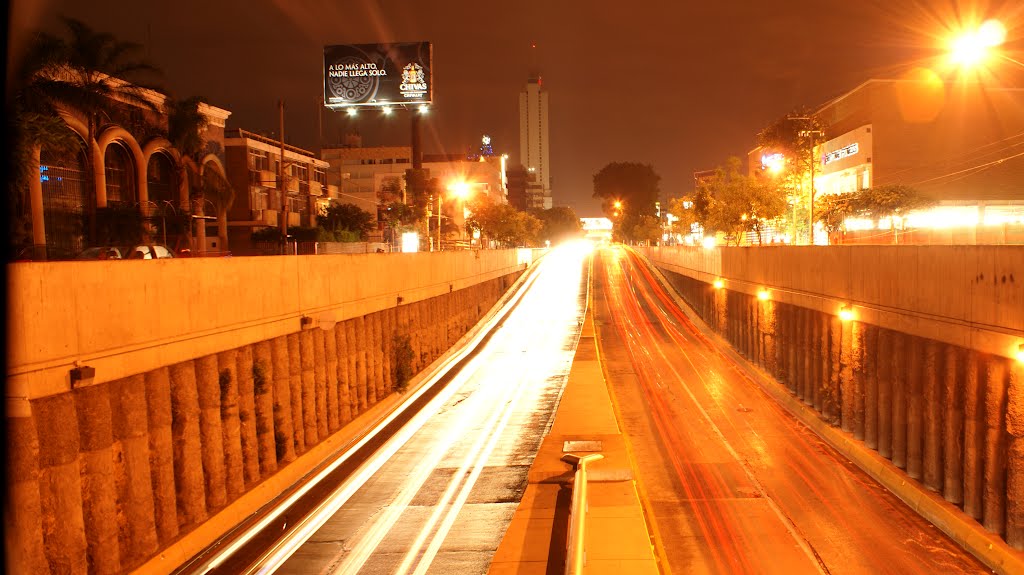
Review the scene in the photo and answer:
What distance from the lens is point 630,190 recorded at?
182 m

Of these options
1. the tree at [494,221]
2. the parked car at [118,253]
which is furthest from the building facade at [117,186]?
the tree at [494,221]

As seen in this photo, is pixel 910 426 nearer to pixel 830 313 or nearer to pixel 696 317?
pixel 830 313

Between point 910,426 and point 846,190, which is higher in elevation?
point 846,190

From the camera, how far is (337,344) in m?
25.2

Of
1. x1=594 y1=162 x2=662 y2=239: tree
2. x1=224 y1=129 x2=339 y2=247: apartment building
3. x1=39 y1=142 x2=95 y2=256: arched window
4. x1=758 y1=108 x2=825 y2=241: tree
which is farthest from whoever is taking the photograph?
x1=594 y1=162 x2=662 y2=239: tree

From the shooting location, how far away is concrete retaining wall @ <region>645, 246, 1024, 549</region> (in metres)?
17.4

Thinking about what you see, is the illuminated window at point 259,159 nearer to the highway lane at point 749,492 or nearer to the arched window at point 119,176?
the arched window at point 119,176

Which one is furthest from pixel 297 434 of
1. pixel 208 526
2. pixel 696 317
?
pixel 696 317

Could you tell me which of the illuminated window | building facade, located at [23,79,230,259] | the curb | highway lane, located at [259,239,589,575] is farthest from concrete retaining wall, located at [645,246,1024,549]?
the illuminated window

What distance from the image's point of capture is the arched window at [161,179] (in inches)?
1841

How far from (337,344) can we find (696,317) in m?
39.7

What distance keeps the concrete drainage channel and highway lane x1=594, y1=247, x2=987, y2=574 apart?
8.34 metres

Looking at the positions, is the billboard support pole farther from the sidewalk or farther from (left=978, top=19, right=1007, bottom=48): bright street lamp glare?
(left=978, top=19, right=1007, bottom=48): bright street lamp glare

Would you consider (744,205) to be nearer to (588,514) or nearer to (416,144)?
(416,144)
